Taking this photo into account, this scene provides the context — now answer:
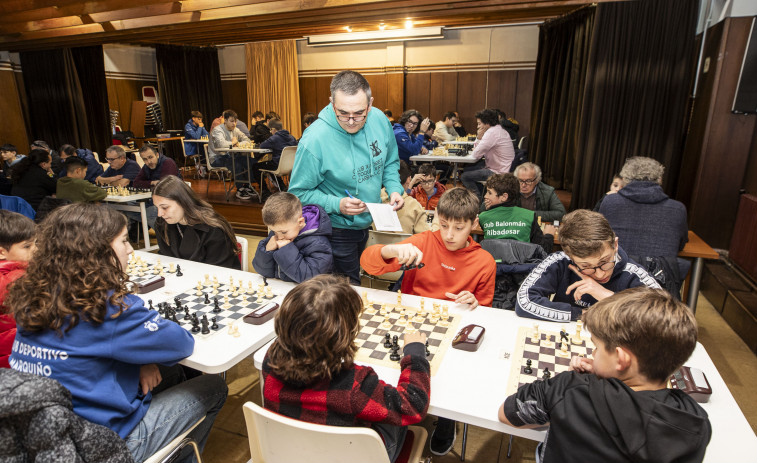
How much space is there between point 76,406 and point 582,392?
55.9 inches

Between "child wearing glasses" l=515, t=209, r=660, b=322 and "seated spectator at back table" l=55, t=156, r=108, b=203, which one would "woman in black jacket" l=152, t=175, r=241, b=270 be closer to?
"child wearing glasses" l=515, t=209, r=660, b=322

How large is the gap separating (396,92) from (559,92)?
401 centimetres

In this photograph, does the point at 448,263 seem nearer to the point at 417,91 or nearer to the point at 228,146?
the point at 228,146

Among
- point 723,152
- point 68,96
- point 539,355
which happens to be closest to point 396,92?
point 723,152

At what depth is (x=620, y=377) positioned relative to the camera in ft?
3.67

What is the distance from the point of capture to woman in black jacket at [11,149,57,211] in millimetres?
4812

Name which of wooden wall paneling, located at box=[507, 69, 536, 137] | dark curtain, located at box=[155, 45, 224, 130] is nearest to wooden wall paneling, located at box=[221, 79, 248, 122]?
dark curtain, located at box=[155, 45, 224, 130]

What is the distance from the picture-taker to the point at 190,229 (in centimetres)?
272

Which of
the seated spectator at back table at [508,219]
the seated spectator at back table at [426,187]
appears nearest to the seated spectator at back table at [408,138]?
the seated spectator at back table at [426,187]

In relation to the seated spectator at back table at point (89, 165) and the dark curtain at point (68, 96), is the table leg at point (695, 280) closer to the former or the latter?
the seated spectator at back table at point (89, 165)

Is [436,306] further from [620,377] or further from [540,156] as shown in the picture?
[540,156]

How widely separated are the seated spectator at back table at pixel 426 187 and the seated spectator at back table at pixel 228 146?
3.51 metres

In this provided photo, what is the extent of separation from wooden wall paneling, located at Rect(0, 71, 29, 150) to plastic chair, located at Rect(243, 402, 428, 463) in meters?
12.4

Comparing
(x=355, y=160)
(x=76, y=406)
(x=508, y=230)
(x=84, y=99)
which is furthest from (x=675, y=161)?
(x=84, y=99)
